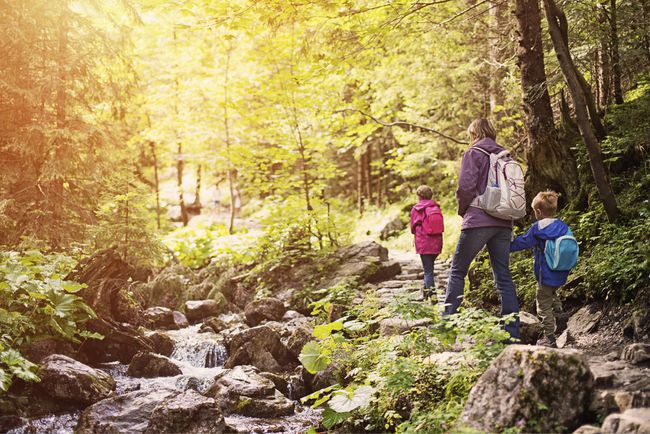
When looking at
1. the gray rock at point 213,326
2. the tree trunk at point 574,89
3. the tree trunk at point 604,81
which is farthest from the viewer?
the gray rock at point 213,326

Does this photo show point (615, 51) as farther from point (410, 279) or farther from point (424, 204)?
point (410, 279)

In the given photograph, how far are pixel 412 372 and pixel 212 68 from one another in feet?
56.1

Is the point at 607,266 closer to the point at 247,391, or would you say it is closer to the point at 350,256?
the point at 247,391

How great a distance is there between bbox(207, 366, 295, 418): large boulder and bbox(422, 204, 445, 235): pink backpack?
11.8 ft

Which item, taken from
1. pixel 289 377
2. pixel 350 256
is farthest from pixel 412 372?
pixel 350 256

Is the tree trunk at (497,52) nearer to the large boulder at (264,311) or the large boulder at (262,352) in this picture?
the large boulder at (262,352)

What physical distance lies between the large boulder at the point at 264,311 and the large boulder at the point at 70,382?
4.19 meters

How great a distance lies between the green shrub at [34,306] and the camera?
672cm

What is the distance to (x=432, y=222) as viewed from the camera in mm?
8719

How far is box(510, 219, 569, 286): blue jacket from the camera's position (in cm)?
526

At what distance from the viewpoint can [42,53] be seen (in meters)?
10.7

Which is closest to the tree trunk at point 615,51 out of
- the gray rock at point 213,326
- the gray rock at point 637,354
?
the gray rock at point 637,354

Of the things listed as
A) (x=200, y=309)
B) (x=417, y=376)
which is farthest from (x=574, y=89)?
(x=200, y=309)

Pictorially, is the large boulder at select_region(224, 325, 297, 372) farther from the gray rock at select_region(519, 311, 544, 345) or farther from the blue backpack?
the blue backpack
